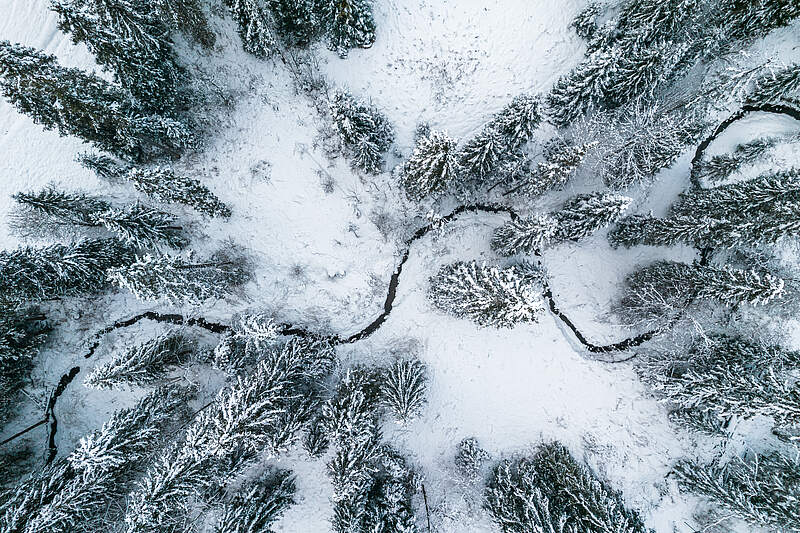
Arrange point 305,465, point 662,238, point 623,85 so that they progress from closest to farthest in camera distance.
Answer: point 623,85 < point 662,238 < point 305,465

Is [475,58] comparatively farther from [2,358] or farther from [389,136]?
[2,358]

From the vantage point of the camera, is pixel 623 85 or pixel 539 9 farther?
pixel 539 9

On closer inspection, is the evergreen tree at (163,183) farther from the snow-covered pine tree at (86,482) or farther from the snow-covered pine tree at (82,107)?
the snow-covered pine tree at (86,482)

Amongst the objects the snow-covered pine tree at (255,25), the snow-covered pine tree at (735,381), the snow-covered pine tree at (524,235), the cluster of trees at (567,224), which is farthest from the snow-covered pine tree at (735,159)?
the snow-covered pine tree at (255,25)

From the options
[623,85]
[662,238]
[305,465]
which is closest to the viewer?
[623,85]

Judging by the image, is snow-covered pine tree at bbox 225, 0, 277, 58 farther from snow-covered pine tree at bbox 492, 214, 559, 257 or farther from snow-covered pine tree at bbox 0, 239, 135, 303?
snow-covered pine tree at bbox 492, 214, 559, 257

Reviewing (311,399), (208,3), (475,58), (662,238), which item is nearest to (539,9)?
(475,58)

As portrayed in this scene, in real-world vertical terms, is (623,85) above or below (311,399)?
above

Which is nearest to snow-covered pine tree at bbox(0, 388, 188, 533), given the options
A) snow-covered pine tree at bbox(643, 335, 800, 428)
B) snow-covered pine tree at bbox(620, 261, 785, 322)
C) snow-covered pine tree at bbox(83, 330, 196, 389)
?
snow-covered pine tree at bbox(83, 330, 196, 389)

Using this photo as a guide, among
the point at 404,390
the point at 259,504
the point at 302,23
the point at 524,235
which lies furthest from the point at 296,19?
the point at 259,504
